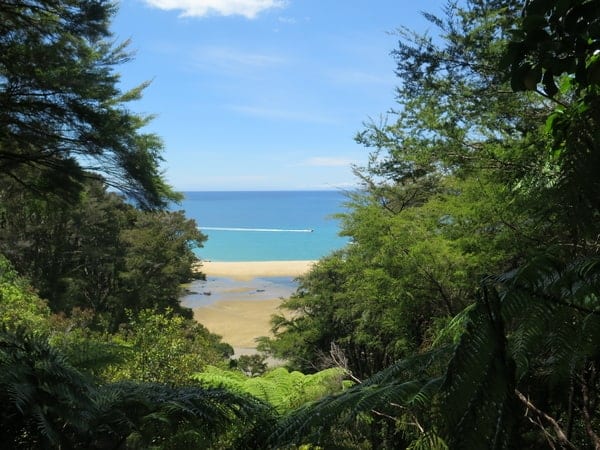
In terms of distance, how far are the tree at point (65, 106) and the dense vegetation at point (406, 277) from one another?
0.04 m

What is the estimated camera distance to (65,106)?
7.55 m

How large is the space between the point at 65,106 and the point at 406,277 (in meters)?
6.24

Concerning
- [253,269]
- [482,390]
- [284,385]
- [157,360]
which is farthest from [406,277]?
[253,269]

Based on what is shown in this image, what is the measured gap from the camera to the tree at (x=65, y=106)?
7.05m

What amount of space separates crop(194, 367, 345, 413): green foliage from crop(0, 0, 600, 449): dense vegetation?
0.04 meters

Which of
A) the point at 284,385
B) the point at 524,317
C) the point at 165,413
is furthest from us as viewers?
the point at 284,385

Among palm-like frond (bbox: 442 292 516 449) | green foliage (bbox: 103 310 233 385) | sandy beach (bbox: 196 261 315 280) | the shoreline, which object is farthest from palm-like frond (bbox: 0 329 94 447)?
sandy beach (bbox: 196 261 315 280)

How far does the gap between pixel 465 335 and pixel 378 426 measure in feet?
26.9

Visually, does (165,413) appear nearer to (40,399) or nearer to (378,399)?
(40,399)

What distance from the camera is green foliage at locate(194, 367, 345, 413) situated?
5.48m

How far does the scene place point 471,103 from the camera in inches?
262

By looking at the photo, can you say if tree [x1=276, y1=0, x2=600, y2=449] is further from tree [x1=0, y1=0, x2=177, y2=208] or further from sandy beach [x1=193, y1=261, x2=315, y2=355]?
sandy beach [x1=193, y1=261, x2=315, y2=355]

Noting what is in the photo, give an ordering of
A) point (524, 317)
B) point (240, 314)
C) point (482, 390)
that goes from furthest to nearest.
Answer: point (240, 314)
point (524, 317)
point (482, 390)

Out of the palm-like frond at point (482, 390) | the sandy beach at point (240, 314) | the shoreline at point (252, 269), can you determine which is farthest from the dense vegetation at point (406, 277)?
A: the shoreline at point (252, 269)
